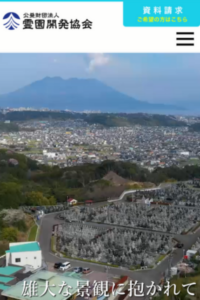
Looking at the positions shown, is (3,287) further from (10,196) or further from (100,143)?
(100,143)

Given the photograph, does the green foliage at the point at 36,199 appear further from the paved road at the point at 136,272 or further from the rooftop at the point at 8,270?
the rooftop at the point at 8,270

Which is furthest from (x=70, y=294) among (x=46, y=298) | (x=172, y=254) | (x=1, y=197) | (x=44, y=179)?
(x=44, y=179)

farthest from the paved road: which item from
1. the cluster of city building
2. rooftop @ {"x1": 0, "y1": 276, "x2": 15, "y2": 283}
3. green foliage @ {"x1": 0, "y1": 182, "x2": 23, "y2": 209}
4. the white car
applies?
the cluster of city building

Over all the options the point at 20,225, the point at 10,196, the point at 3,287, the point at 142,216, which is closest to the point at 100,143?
the point at 10,196

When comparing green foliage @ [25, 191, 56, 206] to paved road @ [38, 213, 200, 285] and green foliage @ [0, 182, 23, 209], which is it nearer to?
green foliage @ [0, 182, 23, 209]

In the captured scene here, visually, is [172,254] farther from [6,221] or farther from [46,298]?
[6,221]

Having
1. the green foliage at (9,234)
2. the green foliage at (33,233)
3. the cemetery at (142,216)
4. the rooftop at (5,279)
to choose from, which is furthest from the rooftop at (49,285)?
the cemetery at (142,216)
